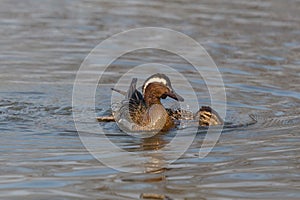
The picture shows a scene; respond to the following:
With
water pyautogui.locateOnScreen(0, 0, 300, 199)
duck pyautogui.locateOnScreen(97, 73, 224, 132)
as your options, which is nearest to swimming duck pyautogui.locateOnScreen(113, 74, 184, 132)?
duck pyautogui.locateOnScreen(97, 73, 224, 132)

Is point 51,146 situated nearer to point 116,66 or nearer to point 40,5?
point 116,66

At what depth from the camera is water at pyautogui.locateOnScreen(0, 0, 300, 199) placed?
7.21 metres

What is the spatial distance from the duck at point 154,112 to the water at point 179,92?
0.82 ft

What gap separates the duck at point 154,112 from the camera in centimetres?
973

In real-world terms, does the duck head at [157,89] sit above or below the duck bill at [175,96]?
above

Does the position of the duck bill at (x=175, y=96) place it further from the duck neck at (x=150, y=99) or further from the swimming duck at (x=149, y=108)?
the duck neck at (x=150, y=99)

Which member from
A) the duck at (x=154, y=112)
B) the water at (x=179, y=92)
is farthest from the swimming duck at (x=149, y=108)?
the water at (x=179, y=92)

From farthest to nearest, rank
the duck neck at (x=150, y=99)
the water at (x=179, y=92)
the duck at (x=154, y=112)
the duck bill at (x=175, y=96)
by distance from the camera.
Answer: the duck neck at (x=150, y=99)
the duck bill at (x=175, y=96)
the duck at (x=154, y=112)
the water at (x=179, y=92)

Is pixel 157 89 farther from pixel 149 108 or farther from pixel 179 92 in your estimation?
pixel 179 92

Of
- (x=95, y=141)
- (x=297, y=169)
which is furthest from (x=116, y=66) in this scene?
(x=297, y=169)

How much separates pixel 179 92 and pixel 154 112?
1.61 m

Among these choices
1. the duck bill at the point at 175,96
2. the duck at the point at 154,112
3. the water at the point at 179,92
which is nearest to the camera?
the water at the point at 179,92

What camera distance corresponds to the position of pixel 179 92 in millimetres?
11398

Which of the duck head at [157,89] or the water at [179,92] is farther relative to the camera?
the duck head at [157,89]
